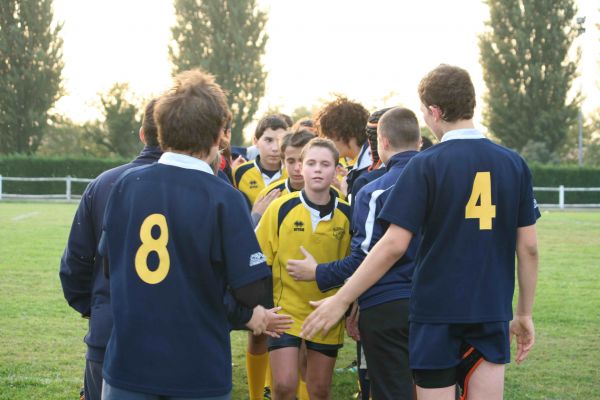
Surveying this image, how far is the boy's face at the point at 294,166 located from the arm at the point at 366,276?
8.24 ft

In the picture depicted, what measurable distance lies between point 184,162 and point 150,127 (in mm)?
798

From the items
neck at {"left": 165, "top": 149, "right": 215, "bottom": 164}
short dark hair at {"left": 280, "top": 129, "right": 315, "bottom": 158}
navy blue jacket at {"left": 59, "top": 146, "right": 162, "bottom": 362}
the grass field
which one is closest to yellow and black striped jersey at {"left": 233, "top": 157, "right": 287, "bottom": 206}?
short dark hair at {"left": 280, "top": 129, "right": 315, "bottom": 158}

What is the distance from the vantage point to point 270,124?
777cm

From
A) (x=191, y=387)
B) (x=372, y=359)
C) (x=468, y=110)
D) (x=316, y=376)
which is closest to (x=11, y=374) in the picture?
(x=316, y=376)

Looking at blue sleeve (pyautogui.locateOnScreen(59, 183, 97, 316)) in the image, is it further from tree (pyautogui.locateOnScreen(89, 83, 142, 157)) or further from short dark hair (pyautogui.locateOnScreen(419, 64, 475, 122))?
tree (pyautogui.locateOnScreen(89, 83, 142, 157))

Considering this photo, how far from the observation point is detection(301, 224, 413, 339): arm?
3.92 m

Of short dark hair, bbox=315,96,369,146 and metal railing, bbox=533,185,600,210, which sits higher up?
short dark hair, bbox=315,96,369,146

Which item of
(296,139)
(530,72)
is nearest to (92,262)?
(296,139)

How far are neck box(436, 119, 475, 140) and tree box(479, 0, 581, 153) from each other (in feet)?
157

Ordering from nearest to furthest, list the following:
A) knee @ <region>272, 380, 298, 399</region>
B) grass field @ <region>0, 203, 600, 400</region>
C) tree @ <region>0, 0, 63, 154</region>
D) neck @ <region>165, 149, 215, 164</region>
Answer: neck @ <region>165, 149, 215, 164</region>, knee @ <region>272, 380, 298, 399</region>, grass field @ <region>0, 203, 600, 400</region>, tree @ <region>0, 0, 63, 154</region>

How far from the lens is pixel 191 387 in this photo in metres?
3.37

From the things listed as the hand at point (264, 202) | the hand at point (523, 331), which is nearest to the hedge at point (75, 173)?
the hand at point (264, 202)

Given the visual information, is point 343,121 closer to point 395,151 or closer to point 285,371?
point 395,151

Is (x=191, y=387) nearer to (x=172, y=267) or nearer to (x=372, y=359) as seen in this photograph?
(x=172, y=267)
